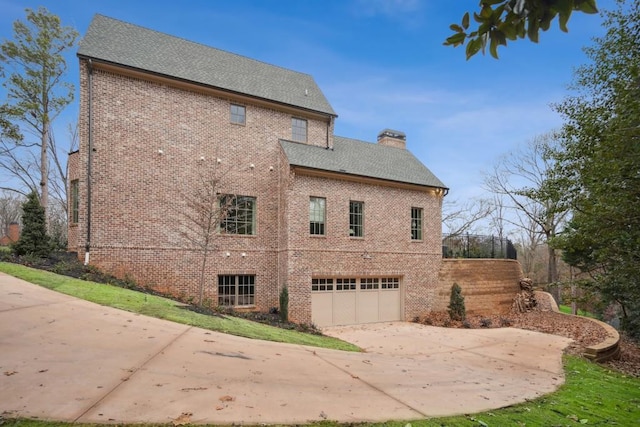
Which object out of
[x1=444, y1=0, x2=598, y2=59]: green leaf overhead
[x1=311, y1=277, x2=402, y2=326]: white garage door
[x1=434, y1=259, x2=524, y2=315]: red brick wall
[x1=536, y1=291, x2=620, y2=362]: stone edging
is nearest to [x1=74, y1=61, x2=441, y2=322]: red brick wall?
[x1=311, y1=277, x2=402, y2=326]: white garage door

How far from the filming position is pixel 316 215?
617 inches

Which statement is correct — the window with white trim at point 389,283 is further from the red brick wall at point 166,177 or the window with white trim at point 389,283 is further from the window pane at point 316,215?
the red brick wall at point 166,177

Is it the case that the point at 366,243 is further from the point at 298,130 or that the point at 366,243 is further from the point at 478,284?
the point at 478,284

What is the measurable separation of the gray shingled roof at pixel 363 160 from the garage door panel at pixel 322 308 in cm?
524

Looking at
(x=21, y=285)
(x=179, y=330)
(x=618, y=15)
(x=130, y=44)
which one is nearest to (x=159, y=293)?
(x=21, y=285)

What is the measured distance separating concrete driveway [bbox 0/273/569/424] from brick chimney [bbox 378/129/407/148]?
14.2m

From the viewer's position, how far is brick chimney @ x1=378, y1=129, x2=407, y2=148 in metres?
21.7

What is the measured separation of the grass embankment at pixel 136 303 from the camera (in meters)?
8.77

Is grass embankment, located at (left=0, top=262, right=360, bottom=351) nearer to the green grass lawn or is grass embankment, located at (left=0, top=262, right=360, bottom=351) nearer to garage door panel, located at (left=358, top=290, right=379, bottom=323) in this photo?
the green grass lawn

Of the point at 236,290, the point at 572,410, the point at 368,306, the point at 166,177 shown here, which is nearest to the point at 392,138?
the point at 368,306

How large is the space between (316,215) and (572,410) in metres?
11.1

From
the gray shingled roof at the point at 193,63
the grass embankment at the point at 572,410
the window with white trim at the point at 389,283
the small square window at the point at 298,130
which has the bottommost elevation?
the grass embankment at the point at 572,410

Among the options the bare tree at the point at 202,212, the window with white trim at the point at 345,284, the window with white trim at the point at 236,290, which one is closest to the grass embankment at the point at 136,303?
the bare tree at the point at 202,212

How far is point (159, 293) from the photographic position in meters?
12.8
